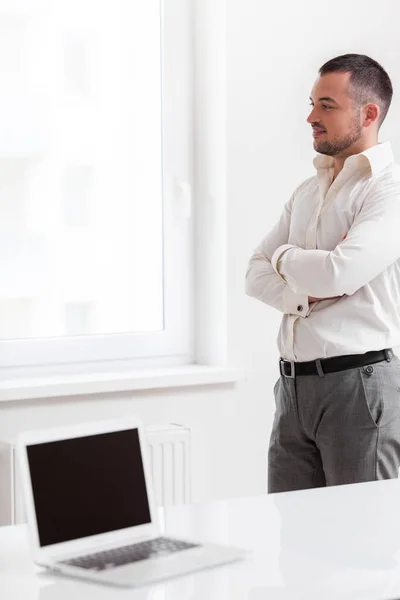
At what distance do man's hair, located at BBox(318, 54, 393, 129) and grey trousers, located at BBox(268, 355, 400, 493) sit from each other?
0.69 metres

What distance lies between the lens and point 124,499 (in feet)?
5.20

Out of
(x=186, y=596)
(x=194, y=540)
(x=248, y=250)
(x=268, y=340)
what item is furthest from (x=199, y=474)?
(x=186, y=596)

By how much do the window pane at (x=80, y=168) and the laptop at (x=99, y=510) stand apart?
1621 millimetres

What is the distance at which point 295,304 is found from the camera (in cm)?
257

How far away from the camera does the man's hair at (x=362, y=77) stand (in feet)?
8.58

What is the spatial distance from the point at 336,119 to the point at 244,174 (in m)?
0.76

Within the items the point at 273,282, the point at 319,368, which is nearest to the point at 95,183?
the point at 273,282

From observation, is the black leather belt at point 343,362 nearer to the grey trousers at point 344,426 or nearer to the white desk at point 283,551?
the grey trousers at point 344,426

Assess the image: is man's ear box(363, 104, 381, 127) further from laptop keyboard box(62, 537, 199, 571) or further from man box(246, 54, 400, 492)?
laptop keyboard box(62, 537, 199, 571)

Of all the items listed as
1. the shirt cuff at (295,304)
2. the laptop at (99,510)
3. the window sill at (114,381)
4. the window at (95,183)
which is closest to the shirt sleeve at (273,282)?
the shirt cuff at (295,304)

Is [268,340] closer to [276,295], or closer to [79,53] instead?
[276,295]

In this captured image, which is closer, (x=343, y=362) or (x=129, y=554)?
(x=129, y=554)

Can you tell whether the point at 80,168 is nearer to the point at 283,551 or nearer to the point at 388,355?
the point at 388,355

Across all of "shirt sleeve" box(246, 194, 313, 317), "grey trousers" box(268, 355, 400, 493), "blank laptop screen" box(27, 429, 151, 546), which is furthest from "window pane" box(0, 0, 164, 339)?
"blank laptop screen" box(27, 429, 151, 546)
